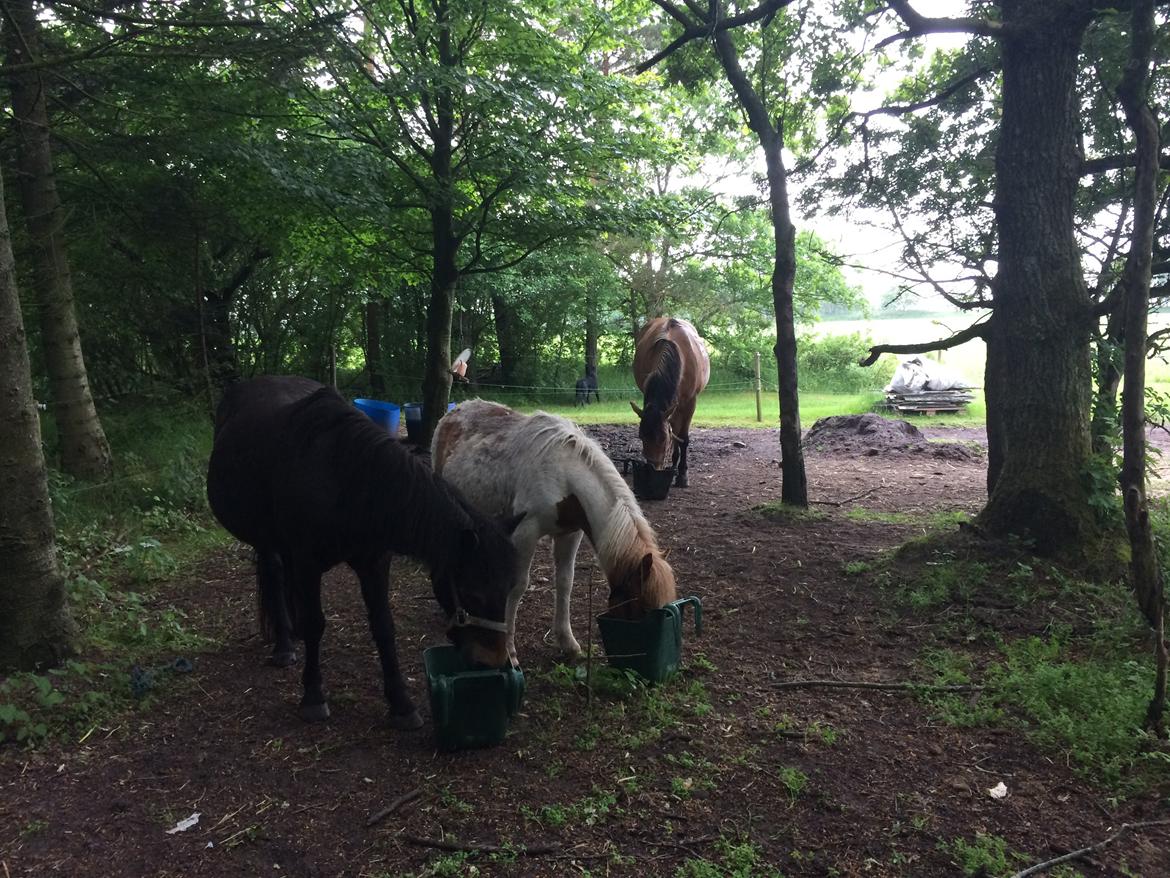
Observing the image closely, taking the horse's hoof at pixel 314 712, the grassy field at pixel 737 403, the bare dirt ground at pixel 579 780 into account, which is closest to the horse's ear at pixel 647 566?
the bare dirt ground at pixel 579 780

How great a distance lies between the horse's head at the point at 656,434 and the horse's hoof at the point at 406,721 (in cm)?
456

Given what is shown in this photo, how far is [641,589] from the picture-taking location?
137 inches

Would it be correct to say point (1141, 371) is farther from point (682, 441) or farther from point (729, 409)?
point (729, 409)

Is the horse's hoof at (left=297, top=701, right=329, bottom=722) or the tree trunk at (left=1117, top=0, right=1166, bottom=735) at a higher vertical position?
the tree trunk at (left=1117, top=0, right=1166, bottom=735)

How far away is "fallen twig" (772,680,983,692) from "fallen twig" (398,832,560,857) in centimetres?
168

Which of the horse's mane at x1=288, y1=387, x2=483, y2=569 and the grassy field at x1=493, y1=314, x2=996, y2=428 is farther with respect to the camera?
the grassy field at x1=493, y1=314, x2=996, y2=428

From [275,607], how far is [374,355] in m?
13.5

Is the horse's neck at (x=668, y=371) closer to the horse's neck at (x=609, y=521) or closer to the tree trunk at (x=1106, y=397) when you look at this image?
the tree trunk at (x=1106, y=397)

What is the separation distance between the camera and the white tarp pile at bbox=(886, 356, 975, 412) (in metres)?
16.2

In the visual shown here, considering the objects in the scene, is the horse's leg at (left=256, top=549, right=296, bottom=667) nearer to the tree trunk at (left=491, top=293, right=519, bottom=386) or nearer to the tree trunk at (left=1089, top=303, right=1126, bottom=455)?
the tree trunk at (left=1089, top=303, right=1126, bottom=455)

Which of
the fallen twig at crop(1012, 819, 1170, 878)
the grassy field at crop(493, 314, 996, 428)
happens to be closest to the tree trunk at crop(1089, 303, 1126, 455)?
the fallen twig at crop(1012, 819, 1170, 878)

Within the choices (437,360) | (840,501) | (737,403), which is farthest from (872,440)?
(737,403)

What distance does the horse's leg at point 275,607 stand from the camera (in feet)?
13.1

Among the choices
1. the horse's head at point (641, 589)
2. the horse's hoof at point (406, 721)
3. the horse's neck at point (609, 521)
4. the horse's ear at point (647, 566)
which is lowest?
the horse's hoof at point (406, 721)
